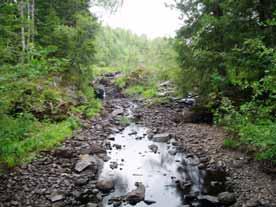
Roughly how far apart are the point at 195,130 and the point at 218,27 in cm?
558

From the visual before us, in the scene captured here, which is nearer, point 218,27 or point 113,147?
point 218,27

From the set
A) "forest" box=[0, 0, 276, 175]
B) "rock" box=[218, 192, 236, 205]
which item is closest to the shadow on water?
"rock" box=[218, 192, 236, 205]

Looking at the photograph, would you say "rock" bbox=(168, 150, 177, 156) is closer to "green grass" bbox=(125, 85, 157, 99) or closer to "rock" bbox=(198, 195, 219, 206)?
"rock" bbox=(198, 195, 219, 206)

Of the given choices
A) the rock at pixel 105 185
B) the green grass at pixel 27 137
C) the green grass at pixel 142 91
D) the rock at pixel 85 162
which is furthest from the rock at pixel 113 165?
the green grass at pixel 142 91

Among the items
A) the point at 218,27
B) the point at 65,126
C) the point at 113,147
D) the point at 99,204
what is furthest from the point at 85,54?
the point at 99,204

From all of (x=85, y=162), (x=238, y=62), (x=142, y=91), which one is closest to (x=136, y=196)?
(x=85, y=162)

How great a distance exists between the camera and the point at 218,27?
12836 mm

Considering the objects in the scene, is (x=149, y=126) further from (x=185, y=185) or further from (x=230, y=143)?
(x=185, y=185)

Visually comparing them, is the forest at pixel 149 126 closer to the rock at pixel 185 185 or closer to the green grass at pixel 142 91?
the rock at pixel 185 185

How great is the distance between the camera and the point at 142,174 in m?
11.0

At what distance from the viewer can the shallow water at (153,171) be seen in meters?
9.20

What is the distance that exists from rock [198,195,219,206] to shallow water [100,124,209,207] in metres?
0.52

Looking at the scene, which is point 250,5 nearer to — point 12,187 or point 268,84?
point 268,84

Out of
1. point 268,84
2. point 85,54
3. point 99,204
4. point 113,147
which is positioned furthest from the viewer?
point 85,54
